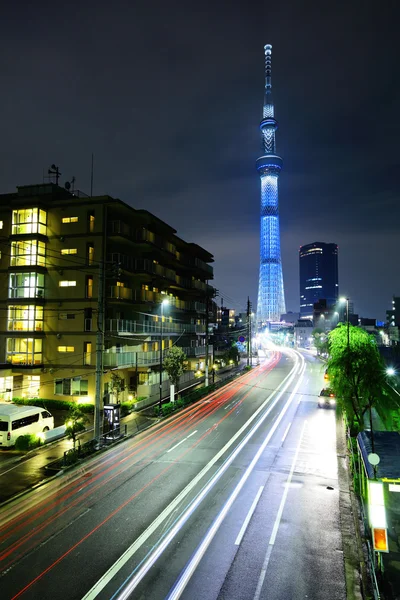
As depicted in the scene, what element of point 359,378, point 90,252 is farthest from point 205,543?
point 90,252

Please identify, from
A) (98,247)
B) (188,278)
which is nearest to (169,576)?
(98,247)

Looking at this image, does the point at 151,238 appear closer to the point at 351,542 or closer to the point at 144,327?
the point at 144,327

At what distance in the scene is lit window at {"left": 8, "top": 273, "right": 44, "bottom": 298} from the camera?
3597 cm

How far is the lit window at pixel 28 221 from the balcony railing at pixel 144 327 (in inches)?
439

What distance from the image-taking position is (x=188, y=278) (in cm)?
5891

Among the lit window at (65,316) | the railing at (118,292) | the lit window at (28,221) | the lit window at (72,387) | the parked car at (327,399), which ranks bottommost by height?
the parked car at (327,399)

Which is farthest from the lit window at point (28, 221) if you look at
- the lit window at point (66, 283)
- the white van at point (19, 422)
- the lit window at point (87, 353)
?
the white van at point (19, 422)

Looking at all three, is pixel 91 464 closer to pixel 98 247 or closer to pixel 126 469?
pixel 126 469

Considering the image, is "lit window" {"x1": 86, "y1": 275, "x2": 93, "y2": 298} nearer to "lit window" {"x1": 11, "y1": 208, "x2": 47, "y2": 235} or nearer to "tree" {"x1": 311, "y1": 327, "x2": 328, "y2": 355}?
"lit window" {"x1": 11, "y1": 208, "x2": 47, "y2": 235}

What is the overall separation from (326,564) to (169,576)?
4.52 m

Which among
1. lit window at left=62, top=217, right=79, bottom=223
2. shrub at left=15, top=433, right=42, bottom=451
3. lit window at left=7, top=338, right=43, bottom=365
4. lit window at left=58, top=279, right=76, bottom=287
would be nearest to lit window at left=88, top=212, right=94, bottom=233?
lit window at left=62, top=217, right=79, bottom=223

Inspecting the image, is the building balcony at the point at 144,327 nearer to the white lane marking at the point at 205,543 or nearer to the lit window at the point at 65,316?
the lit window at the point at 65,316

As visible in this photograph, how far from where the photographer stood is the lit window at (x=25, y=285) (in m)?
36.0

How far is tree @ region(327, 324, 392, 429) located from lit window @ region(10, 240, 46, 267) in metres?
28.1
